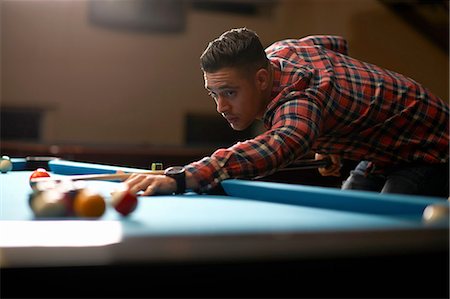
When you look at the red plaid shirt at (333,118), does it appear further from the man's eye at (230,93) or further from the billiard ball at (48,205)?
the billiard ball at (48,205)

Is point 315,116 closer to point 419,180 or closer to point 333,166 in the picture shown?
point 419,180

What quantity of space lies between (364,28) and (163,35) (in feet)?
7.28

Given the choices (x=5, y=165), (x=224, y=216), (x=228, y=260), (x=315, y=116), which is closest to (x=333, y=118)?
(x=315, y=116)

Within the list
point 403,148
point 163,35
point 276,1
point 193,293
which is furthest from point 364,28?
point 193,293

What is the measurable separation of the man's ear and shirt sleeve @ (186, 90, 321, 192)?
0.82ft

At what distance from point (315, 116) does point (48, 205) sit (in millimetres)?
1005

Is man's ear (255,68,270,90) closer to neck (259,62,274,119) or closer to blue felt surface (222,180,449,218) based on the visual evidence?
neck (259,62,274,119)

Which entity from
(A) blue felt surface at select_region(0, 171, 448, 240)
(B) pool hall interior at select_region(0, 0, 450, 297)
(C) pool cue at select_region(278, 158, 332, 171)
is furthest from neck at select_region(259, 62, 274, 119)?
(B) pool hall interior at select_region(0, 0, 450, 297)

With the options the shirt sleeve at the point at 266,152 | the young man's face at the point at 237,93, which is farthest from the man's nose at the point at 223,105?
the shirt sleeve at the point at 266,152

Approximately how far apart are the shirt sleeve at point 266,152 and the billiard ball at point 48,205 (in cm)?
55

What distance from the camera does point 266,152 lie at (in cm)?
191

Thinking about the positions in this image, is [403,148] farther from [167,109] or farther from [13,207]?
[167,109]

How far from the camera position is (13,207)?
1.52 meters

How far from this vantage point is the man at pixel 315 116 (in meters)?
1.90
